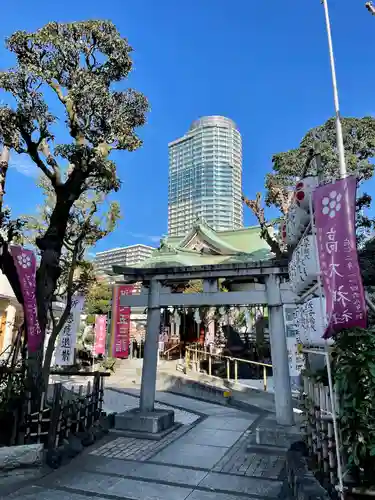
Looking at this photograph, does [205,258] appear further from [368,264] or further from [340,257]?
[340,257]

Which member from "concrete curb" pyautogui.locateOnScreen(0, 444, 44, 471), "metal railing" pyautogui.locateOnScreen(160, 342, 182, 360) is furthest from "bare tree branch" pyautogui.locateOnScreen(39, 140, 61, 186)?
"metal railing" pyautogui.locateOnScreen(160, 342, 182, 360)

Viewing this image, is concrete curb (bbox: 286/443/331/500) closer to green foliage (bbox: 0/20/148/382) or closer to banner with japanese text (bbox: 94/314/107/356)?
green foliage (bbox: 0/20/148/382)

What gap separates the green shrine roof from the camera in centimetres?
2258

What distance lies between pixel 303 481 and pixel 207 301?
5330 mm

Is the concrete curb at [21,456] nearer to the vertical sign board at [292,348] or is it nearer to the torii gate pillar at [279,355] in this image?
the torii gate pillar at [279,355]

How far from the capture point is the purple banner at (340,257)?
382 cm

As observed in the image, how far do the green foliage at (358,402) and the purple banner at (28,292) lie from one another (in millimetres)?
5433

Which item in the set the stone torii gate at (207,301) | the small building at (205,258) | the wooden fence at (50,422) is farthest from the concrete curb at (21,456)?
the small building at (205,258)

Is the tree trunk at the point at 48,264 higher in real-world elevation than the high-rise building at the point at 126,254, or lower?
lower

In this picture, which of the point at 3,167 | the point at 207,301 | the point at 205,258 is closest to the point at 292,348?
the point at 207,301

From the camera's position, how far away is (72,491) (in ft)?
17.9

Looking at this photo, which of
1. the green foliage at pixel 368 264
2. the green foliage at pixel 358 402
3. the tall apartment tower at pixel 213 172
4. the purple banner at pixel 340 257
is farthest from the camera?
the tall apartment tower at pixel 213 172

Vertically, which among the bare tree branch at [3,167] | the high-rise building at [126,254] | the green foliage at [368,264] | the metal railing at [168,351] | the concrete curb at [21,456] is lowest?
the concrete curb at [21,456]

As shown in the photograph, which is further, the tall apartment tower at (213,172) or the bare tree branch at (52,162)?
the tall apartment tower at (213,172)
